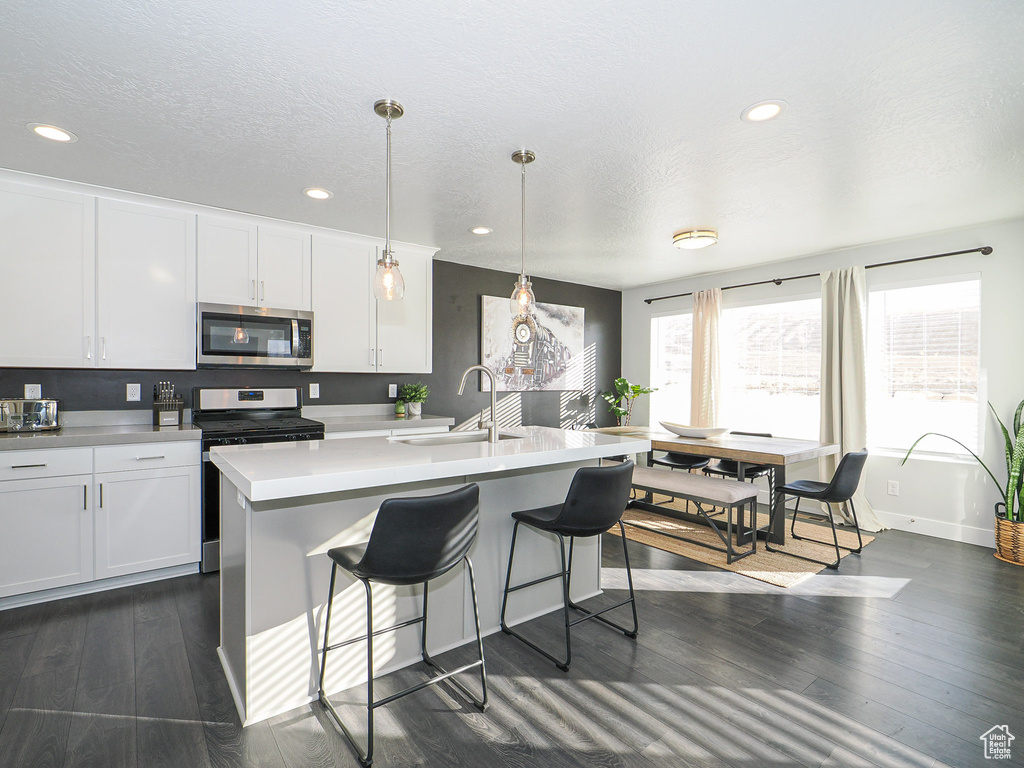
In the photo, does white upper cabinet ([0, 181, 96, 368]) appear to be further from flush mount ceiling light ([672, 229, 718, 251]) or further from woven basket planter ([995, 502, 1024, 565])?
woven basket planter ([995, 502, 1024, 565])

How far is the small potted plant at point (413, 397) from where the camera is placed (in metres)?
4.62

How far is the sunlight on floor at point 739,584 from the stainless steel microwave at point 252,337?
2722 millimetres

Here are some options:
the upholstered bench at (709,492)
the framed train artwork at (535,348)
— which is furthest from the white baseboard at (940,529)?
the framed train artwork at (535,348)

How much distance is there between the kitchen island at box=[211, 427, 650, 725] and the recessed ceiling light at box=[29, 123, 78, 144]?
1.71 metres

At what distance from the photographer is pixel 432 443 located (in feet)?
8.79

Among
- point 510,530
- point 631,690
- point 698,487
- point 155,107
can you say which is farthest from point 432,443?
point 698,487

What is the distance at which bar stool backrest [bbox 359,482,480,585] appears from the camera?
169 cm

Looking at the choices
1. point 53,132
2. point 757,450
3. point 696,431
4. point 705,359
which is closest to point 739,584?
point 757,450

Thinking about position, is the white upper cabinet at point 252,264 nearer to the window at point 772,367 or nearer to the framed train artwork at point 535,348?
the framed train artwork at point 535,348

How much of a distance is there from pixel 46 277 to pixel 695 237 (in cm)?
428

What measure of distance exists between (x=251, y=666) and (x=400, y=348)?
9.55 feet

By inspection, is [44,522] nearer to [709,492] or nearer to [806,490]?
[709,492]

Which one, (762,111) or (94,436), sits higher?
(762,111)

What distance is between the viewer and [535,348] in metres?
5.82
